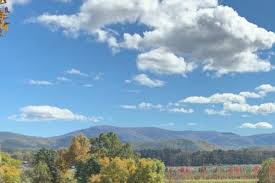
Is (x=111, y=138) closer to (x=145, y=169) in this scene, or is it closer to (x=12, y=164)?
(x=12, y=164)

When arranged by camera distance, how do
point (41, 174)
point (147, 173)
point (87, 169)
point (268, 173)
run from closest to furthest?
point (147, 173)
point (87, 169)
point (41, 174)
point (268, 173)

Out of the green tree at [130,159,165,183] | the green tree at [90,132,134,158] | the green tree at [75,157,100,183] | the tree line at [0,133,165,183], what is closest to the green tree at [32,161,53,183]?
the tree line at [0,133,165,183]

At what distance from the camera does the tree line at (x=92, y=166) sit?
107 metres

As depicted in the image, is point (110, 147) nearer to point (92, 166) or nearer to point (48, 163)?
point (92, 166)

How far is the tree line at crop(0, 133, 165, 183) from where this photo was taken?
10688 cm

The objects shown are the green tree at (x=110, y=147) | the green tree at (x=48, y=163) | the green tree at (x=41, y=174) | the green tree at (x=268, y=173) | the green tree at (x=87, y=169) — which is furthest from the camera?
the green tree at (x=268, y=173)

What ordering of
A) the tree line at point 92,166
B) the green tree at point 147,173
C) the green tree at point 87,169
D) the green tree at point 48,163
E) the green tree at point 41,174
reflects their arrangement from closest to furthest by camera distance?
the green tree at point 147,173 → the tree line at point 92,166 → the green tree at point 87,169 → the green tree at point 41,174 → the green tree at point 48,163

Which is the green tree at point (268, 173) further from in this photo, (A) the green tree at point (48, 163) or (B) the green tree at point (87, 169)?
(A) the green tree at point (48, 163)

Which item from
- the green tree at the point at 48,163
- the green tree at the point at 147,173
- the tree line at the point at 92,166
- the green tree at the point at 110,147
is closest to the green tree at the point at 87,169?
the tree line at the point at 92,166

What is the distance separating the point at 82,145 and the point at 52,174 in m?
27.1

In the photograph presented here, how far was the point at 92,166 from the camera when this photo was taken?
415ft

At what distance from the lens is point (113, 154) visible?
135125mm

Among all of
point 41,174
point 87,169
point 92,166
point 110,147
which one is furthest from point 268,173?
point 41,174

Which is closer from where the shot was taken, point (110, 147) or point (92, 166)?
point (92, 166)
